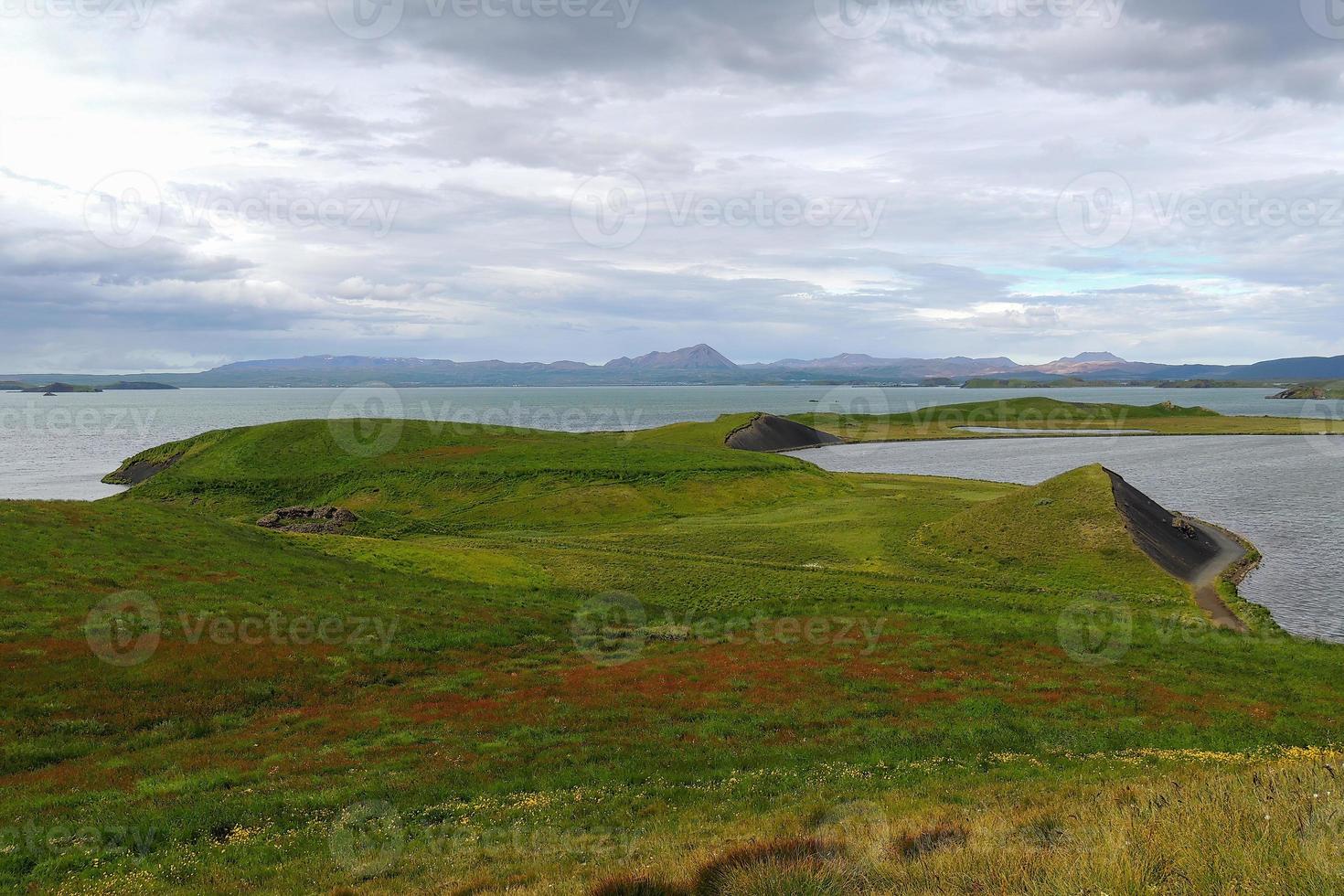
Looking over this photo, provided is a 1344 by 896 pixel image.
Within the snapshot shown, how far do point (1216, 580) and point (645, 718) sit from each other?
159 ft

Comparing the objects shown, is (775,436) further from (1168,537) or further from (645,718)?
(645,718)

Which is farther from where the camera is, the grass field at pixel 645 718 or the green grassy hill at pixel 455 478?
the green grassy hill at pixel 455 478

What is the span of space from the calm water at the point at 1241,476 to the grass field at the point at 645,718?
8098mm

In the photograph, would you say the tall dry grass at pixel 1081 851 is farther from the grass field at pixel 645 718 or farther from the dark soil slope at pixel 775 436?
the dark soil slope at pixel 775 436

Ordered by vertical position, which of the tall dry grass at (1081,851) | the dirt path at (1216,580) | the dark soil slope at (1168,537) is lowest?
the dirt path at (1216,580)

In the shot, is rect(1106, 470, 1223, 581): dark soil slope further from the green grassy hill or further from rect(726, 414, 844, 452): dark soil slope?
rect(726, 414, 844, 452): dark soil slope

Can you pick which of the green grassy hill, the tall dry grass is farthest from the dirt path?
the green grassy hill

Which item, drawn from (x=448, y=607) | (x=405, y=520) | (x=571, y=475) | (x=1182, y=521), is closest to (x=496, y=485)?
(x=571, y=475)

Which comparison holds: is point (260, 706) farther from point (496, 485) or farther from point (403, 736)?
point (496, 485)

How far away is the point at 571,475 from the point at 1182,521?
67.8 meters

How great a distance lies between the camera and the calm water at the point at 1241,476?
4906 centimetres

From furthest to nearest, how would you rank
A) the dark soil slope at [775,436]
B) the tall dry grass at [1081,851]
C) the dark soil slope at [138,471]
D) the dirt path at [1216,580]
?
the dark soil slope at [775,436] → the dark soil slope at [138,471] → the dirt path at [1216,580] → the tall dry grass at [1081,851]

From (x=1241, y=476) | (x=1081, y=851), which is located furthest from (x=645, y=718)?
(x=1241, y=476)

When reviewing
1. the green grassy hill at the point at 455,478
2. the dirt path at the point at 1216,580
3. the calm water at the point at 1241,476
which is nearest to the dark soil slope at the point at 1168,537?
the dirt path at the point at 1216,580
